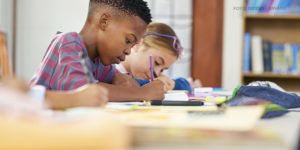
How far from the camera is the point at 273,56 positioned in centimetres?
332

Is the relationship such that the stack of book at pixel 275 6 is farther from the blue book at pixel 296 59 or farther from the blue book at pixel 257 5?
the blue book at pixel 296 59

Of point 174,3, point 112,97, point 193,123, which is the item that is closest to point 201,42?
point 174,3

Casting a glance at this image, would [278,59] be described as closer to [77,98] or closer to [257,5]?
[257,5]

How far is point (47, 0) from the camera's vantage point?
370cm

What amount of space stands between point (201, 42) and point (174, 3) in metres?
0.42

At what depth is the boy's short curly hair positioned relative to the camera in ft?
4.54

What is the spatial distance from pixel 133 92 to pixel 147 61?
93 centimetres

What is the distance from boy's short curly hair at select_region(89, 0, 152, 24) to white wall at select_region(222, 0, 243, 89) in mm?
2215

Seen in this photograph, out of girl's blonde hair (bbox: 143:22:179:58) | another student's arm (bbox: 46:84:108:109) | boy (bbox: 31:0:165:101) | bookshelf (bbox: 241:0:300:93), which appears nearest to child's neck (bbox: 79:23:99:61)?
boy (bbox: 31:0:165:101)

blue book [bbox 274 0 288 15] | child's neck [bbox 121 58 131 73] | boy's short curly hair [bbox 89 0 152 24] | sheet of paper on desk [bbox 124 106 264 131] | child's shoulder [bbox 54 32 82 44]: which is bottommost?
sheet of paper on desk [bbox 124 106 264 131]

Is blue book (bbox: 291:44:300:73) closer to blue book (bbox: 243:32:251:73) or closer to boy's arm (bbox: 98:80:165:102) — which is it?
blue book (bbox: 243:32:251:73)

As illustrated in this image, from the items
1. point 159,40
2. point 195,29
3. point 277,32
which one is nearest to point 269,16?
point 277,32

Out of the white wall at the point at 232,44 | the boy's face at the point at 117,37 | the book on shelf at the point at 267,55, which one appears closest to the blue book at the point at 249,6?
the white wall at the point at 232,44

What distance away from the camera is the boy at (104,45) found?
115cm
